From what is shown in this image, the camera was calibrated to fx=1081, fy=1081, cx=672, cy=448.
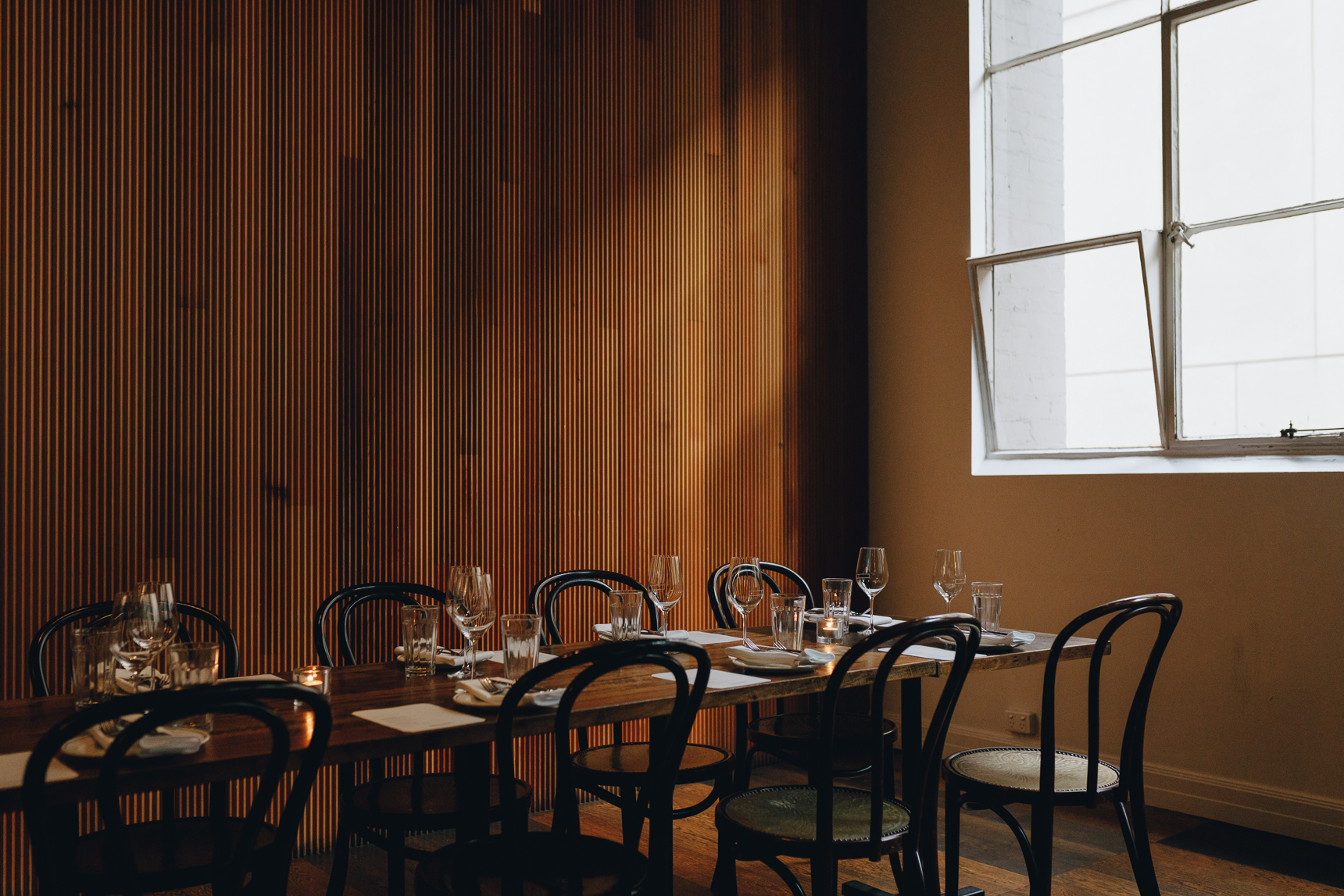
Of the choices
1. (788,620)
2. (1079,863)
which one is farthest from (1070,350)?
(788,620)

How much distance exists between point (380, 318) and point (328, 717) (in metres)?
2.20

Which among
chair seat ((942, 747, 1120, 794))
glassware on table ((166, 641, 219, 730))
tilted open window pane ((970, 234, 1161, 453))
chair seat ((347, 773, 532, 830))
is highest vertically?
tilted open window pane ((970, 234, 1161, 453))

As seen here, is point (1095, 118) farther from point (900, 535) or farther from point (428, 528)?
point (428, 528)

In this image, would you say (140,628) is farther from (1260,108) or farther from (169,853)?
(1260,108)

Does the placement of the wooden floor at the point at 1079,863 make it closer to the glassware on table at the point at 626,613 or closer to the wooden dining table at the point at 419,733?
the wooden dining table at the point at 419,733

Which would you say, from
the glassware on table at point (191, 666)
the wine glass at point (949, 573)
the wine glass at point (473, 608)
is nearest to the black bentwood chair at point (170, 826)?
the glassware on table at point (191, 666)

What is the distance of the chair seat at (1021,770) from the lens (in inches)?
107

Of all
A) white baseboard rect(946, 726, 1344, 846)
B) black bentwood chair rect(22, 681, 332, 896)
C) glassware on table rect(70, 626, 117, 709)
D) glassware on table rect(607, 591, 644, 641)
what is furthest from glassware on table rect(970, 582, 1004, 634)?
glassware on table rect(70, 626, 117, 709)

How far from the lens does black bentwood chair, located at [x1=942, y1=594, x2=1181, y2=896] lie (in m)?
2.64

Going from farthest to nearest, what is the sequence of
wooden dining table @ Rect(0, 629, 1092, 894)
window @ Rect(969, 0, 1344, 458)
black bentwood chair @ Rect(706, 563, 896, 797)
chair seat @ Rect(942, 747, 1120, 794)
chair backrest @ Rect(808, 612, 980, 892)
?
window @ Rect(969, 0, 1344, 458) < black bentwood chair @ Rect(706, 563, 896, 797) < chair seat @ Rect(942, 747, 1120, 794) < chair backrest @ Rect(808, 612, 980, 892) < wooden dining table @ Rect(0, 629, 1092, 894)

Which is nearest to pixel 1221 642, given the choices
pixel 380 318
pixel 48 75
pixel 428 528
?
pixel 428 528

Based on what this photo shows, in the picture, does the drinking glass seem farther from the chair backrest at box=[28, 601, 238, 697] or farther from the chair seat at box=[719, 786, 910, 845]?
the chair backrest at box=[28, 601, 238, 697]

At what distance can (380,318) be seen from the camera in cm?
371

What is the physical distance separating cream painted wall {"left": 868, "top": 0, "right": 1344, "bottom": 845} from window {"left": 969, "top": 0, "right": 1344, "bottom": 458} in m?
0.18
